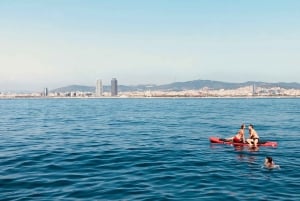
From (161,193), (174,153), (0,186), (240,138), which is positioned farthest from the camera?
(240,138)

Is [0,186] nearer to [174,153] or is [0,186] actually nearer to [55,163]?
[55,163]

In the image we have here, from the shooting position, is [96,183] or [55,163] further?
[55,163]

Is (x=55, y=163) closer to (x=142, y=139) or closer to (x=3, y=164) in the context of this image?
(x=3, y=164)

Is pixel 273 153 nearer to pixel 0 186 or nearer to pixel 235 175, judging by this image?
pixel 235 175

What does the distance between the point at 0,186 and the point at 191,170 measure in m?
12.7

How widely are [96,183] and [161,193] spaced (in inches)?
172

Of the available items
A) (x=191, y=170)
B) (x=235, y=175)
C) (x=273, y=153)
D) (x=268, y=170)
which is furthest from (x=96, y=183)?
(x=273, y=153)

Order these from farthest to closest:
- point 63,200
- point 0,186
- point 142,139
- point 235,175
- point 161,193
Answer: point 142,139, point 235,175, point 0,186, point 161,193, point 63,200

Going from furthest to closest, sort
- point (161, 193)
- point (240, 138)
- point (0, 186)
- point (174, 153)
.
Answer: point (240, 138) → point (174, 153) → point (0, 186) → point (161, 193)

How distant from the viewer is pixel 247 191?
20.3 meters

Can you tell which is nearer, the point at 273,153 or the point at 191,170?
the point at 191,170

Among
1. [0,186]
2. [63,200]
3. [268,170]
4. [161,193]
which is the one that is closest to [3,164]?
[0,186]

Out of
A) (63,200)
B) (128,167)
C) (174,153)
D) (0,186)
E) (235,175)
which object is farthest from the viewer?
(174,153)

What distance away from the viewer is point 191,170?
2578 cm
